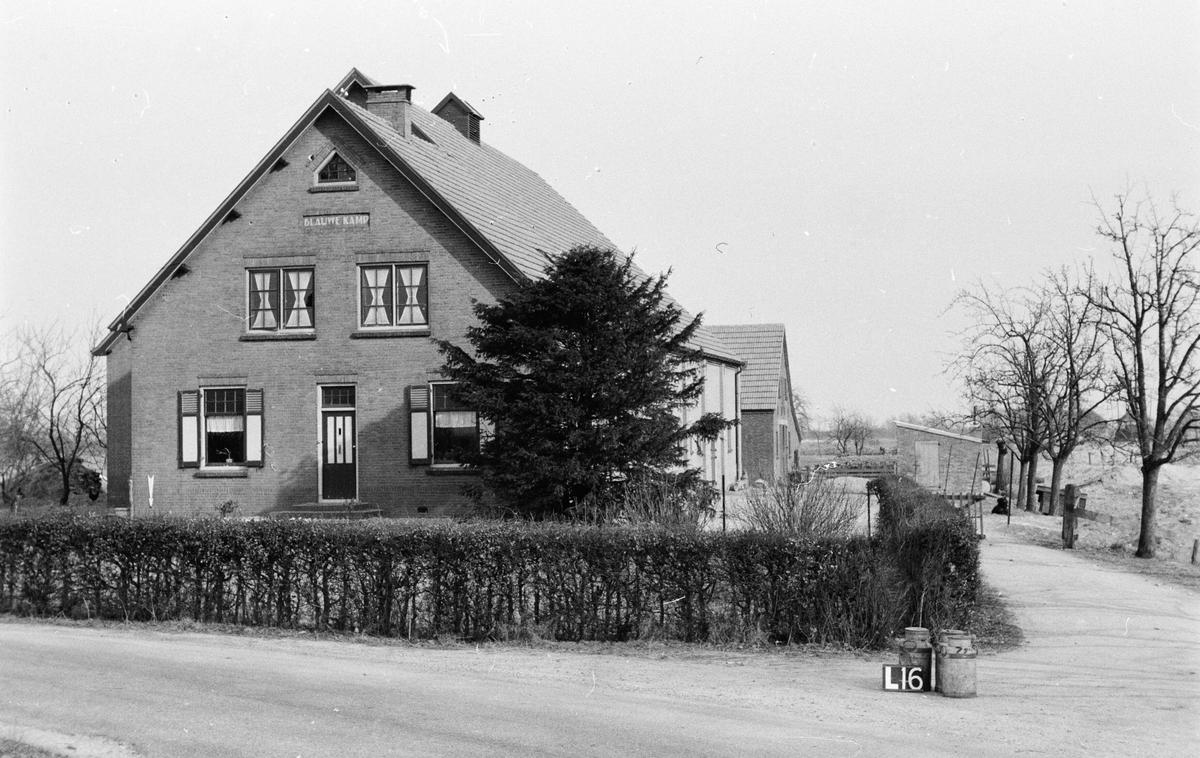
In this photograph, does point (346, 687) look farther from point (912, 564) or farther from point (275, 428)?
point (275, 428)

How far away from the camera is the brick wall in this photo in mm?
26906

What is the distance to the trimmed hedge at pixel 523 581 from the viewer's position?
1262 cm

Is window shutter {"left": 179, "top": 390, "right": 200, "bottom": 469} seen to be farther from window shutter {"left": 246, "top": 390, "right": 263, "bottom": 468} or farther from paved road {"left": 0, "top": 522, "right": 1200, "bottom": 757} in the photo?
paved road {"left": 0, "top": 522, "right": 1200, "bottom": 757}

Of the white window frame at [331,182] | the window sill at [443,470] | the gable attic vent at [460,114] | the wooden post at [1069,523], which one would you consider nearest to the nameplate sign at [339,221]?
the white window frame at [331,182]

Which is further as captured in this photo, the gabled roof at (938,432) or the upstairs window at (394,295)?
the gabled roof at (938,432)

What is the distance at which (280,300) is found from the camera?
27812 millimetres

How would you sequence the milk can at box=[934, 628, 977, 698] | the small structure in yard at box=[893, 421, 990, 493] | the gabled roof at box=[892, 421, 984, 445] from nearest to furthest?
the milk can at box=[934, 628, 977, 698] → the small structure in yard at box=[893, 421, 990, 493] → the gabled roof at box=[892, 421, 984, 445]

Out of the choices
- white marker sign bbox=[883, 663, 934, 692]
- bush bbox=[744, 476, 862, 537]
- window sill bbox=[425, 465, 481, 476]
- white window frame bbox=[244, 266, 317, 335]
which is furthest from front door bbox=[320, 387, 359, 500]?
white marker sign bbox=[883, 663, 934, 692]

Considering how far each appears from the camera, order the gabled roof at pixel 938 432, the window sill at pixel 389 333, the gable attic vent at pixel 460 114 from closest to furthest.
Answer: the window sill at pixel 389 333 → the gable attic vent at pixel 460 114 → the gabled roof at pixel 938 432

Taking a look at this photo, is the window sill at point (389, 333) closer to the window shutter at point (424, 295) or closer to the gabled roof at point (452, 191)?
the window shutter at point (424, 295)

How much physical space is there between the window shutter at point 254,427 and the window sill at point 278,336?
1.19 m

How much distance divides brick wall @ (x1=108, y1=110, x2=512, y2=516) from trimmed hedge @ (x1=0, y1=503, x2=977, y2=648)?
12.7 m

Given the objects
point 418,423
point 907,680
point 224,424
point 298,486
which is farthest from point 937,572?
point 224,424

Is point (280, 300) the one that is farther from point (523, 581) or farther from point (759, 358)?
point (759, 358)
